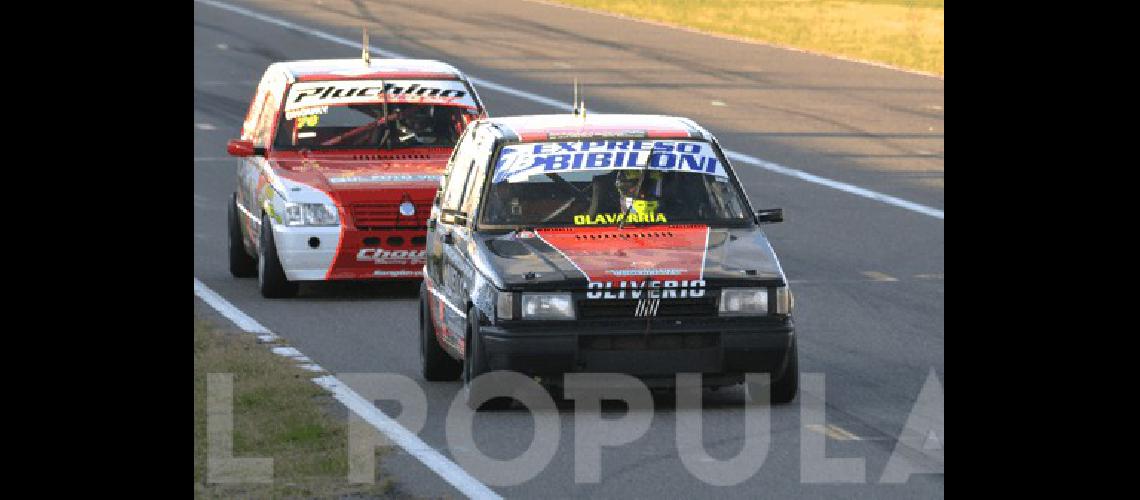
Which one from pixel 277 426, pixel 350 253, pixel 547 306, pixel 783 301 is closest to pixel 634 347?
pixel 547 306

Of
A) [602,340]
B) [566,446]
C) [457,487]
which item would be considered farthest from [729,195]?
[457,487]

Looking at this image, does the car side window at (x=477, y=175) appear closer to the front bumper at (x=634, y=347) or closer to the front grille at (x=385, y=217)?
the front bumper at (x=634, y=347)

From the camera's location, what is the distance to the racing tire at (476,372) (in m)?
12.4

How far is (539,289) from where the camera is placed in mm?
12281

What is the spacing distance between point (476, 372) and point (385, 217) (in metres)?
4.97

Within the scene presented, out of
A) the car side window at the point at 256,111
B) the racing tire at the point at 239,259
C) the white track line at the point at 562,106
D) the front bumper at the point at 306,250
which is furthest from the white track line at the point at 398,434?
the white track line at the point at 562,106

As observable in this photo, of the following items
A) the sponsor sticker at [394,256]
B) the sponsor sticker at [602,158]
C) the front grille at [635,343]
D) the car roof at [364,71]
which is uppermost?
the sponsor sticker at [602,158]

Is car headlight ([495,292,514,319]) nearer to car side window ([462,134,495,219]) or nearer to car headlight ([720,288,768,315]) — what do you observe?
car headlight ([720,288,768,315])

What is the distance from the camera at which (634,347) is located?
12.3 meters

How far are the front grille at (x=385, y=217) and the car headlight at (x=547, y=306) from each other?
5047mm

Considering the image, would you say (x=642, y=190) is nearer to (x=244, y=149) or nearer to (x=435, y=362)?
(x=435, y=362)
